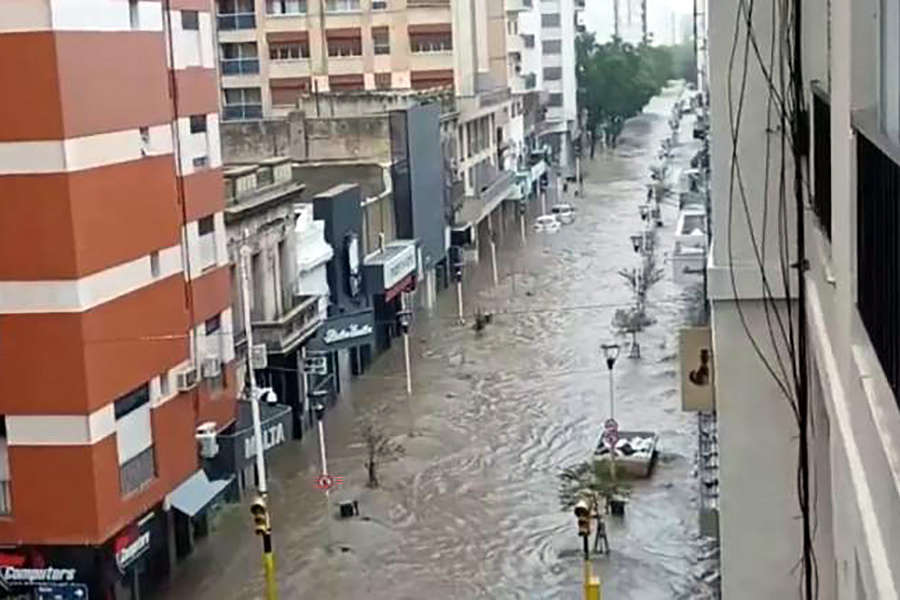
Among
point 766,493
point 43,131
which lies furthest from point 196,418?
point 766,493

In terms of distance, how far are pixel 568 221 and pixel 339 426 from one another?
20.2 meters

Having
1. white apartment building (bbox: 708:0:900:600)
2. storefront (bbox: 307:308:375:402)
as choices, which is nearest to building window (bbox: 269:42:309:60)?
storefront (bbox: 307:308:375:402)

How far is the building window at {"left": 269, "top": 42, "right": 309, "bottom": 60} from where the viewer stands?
3584 centimetres

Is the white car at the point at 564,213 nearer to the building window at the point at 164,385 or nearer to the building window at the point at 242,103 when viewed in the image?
the building window at the point at 242,103

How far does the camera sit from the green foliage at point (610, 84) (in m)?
51.4

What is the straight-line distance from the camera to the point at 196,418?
47.5 feet

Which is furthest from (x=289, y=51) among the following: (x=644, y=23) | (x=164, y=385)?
(x=644, y=23)

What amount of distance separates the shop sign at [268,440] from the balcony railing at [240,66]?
20.2 m

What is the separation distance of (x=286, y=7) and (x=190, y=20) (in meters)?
21.3

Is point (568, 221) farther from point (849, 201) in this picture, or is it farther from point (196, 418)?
point (849, 201)

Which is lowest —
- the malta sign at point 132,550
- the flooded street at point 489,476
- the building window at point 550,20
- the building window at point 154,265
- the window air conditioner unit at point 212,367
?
the flooded street at point 489,476

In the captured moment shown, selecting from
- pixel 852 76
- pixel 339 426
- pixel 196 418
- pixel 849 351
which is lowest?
pixel 339 426

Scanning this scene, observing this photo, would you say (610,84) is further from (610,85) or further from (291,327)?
(291,327)

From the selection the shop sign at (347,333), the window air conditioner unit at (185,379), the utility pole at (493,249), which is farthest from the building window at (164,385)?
the utility pole at (493,249)
